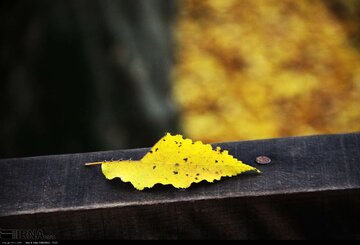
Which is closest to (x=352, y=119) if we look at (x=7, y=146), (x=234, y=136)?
(x=234, y=136)

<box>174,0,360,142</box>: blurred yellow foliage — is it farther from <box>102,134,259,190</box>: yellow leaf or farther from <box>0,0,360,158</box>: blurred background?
<box>102,134,259,190</box>: yellow leaf

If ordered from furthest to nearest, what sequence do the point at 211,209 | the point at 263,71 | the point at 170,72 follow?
the point at 263,71 < the point at 170,72 < the point at 211,209

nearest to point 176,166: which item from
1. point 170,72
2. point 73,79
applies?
point 73,79

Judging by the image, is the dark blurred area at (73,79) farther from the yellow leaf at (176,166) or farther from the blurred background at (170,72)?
the yellow leaf at (176,166)

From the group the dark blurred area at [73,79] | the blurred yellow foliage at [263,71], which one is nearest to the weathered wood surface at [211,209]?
the dark blurred area at [73,79]

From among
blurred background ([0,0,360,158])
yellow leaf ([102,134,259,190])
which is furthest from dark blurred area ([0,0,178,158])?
yellow leaf ([102,134,259,190])

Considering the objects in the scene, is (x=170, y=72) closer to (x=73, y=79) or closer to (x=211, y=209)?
(x=73, y=79)
